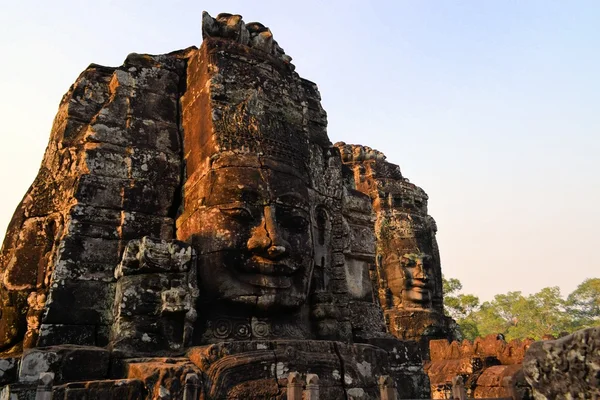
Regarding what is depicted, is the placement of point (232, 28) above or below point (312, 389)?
above

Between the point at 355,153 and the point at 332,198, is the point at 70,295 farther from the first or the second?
the point at 355,153

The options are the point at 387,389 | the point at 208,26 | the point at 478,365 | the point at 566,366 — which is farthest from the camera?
the point at 478,365

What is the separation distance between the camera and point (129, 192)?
5.85m

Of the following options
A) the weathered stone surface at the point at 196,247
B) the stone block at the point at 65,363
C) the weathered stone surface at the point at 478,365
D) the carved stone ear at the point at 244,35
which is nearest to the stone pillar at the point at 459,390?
the weathered stone surface at the point at 196,247

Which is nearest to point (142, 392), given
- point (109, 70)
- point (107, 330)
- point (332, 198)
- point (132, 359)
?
point (132, 359)

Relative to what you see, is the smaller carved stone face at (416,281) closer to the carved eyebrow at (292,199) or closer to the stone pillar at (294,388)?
the carved eyebrow at (292,199)

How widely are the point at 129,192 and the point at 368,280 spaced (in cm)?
347

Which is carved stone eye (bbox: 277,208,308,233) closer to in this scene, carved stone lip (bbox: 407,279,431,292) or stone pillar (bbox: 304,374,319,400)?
stone pillar (bbox: 304,374,319,400)

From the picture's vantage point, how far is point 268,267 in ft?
16.8

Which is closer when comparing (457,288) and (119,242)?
(119,242)

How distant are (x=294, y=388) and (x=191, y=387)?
76cm

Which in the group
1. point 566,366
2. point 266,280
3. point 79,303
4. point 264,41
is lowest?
point 566,366

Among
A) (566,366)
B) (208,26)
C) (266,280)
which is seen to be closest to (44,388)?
(266,280)

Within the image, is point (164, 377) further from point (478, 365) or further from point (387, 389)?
point (478, 365)
